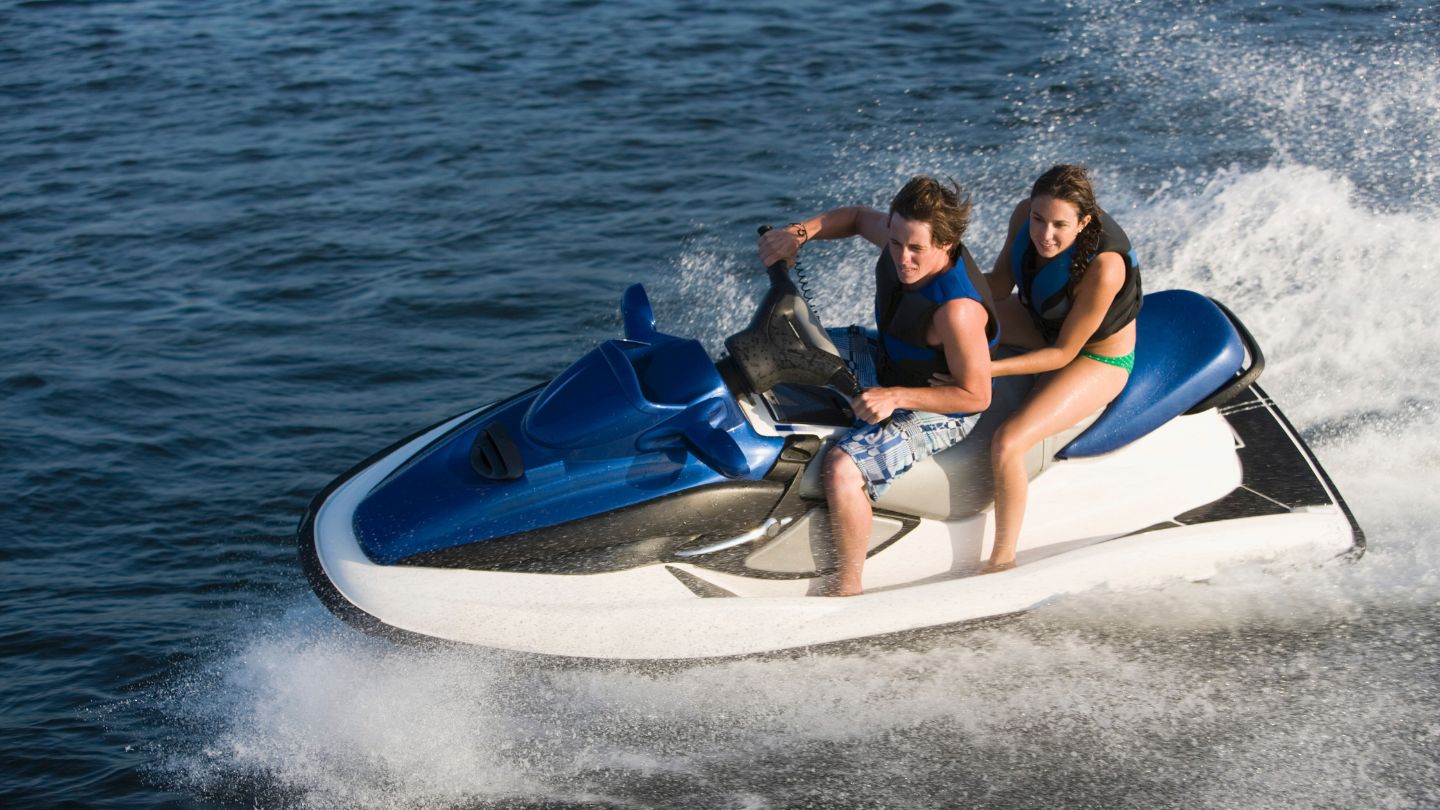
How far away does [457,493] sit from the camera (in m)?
4.30

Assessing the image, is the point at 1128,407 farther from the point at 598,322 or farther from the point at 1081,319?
the point at 598,322

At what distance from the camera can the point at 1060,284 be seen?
4.53 metres

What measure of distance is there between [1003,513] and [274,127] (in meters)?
8.47

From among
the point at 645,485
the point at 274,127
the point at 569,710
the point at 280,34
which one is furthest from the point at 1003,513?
the point at 280,34

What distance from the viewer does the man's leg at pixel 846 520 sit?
431 centimetres

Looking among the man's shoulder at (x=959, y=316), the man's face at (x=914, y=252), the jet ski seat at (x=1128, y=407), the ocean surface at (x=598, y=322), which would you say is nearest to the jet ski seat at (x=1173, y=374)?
the jet ski seat at (x=1128, y=407)

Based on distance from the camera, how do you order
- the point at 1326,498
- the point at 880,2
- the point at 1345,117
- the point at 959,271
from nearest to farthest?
the point at 959,271, the point at 1326,498, the point at 1345,117, the point at 880,2

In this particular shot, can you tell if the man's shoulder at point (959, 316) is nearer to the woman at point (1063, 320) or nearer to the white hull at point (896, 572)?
the woman at point (1063, 320)

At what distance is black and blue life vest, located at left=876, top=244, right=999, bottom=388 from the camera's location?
4191mm

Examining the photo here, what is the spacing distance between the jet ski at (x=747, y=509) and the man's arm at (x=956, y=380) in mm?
152

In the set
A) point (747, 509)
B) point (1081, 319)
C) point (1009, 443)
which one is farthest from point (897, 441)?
point (1081, 319)

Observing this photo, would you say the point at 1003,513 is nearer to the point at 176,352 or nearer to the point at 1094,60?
the point at 176,352

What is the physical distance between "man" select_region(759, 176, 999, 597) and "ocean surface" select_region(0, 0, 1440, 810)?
0.65 metres

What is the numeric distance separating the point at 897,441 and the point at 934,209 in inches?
29.5
